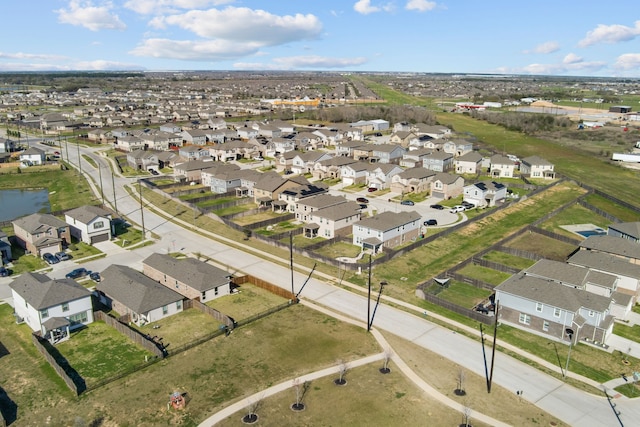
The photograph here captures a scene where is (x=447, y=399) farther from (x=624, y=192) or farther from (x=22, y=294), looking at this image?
(x=624, y=192)

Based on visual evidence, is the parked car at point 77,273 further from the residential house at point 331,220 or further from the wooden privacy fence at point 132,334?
the residential house at point 331,220

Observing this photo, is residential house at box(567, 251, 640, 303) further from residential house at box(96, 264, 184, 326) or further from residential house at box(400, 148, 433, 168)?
residential house at box(400, 148, 433, 168)

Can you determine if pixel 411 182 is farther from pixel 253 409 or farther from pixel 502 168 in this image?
pixel 253 409

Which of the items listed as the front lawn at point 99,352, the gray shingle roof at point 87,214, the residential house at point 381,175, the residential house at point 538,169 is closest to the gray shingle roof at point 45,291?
the front lawn at point 99,352

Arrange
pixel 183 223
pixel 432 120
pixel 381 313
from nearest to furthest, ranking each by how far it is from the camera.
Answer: pixel 381 313
pixel 183 223
pixel 432 120

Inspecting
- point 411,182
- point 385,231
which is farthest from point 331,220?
point 411,182

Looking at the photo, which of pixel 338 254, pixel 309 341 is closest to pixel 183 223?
pixel 338 254

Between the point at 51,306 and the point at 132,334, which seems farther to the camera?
the point at 51,306
